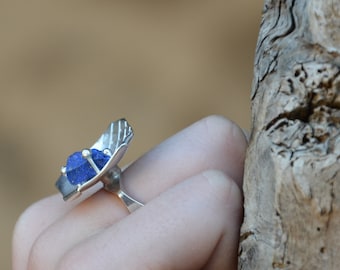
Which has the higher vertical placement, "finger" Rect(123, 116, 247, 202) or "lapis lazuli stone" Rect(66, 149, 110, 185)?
"lapis lazuli stone" Rect(66, 149, 110, 185)

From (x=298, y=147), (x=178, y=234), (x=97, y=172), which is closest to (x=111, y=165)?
(x=97, y=172)

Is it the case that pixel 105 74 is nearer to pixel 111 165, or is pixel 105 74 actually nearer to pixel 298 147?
pixel 111 165

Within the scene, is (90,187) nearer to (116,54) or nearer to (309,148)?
(309,148)

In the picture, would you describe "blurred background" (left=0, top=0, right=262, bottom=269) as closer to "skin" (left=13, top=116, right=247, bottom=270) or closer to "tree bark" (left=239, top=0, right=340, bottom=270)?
"skin" (left=13, top=116, right=247, bottom=270)

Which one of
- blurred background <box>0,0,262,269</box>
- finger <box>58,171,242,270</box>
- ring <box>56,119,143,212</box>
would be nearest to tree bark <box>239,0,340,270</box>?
finger <box>58,171,242,270</box>

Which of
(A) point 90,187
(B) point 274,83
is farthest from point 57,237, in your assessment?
(B) point 274,83

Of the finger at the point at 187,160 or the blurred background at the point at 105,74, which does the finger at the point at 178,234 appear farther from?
the blurred background at the point at 105,74

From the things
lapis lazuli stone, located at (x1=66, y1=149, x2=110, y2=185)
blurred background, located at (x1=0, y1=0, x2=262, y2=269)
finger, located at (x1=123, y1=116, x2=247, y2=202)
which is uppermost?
lapis lazuli stone, located at (x1=66, y1=149, x2=110, y2=185)
